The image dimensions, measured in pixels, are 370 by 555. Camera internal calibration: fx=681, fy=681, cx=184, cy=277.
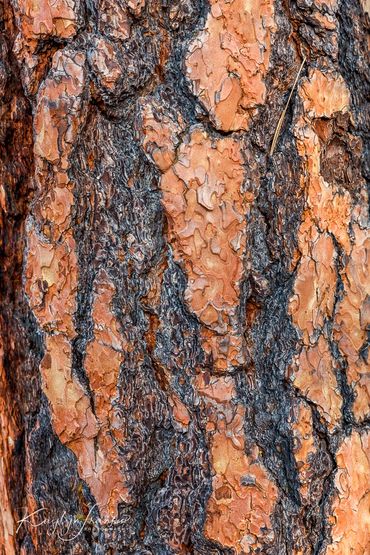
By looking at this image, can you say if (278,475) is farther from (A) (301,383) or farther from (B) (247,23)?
(B) (247,23)

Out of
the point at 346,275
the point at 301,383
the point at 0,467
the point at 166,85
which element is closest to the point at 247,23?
the point at 166,85

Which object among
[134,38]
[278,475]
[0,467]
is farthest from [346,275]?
[0,467]

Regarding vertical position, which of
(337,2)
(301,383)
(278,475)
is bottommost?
(278,475)

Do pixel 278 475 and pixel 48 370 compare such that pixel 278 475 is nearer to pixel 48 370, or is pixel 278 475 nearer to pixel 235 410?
pixel 235 410

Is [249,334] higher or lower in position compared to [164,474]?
higher

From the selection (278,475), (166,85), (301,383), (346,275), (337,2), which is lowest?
(278,475)

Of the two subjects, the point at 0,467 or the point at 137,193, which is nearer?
the point at 137,193
